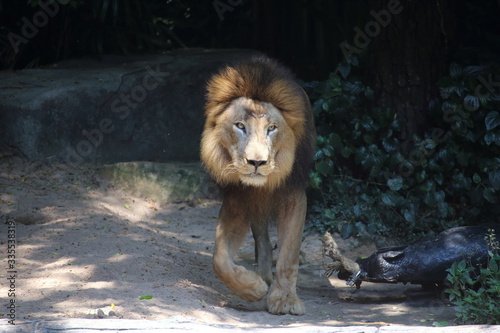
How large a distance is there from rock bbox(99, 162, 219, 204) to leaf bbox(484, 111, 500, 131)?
276cm

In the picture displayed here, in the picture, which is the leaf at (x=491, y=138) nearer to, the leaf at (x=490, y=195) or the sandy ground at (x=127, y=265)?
the leaf at (x=490, y=195)

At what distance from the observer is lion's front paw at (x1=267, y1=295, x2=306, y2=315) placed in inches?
178

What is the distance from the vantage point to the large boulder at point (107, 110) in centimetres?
701

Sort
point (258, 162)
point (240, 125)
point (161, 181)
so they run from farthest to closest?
point (161, 181) → point (240, 125) → point (258, 162)

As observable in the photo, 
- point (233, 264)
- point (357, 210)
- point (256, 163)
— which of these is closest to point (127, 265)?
point (233, 264)

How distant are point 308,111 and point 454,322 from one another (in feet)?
6.04

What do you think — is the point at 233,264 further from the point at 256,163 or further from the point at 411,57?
the point at 411,57

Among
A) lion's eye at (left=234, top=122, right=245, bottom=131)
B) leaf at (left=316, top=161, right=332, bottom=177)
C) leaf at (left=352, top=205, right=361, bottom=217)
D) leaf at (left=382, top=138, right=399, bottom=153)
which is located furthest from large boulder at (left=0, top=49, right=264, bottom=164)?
lion's eye at (left=234, top=122, right=245, bottom=131)

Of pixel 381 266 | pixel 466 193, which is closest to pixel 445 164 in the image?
pixel 466 193

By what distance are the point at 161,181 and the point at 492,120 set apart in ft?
10.8

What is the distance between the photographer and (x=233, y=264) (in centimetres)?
452

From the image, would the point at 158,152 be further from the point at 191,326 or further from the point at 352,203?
the point at 191,326

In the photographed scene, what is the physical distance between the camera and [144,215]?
6738mm

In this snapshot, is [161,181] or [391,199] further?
[161,181]
